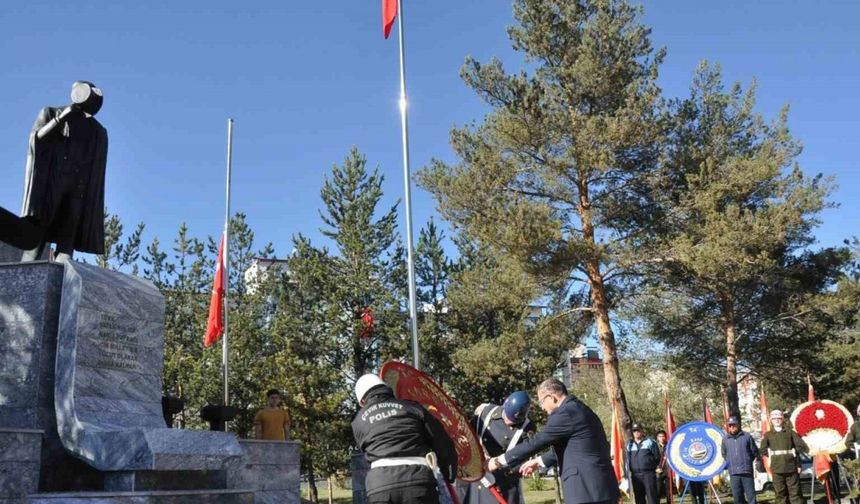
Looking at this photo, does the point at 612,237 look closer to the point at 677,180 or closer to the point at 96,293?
the point at 677,180

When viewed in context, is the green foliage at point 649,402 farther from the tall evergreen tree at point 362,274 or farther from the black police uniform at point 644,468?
the black police uniform at point 644,468

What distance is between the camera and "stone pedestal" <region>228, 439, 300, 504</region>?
33.3 feet

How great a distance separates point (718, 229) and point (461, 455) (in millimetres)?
14862

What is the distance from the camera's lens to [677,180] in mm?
22281

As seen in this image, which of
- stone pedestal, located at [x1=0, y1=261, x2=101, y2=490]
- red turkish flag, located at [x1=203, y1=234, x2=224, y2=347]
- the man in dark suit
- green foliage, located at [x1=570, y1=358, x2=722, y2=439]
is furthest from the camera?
green foliage, located at [x1=570, y1=358, x2=722, y2=439]

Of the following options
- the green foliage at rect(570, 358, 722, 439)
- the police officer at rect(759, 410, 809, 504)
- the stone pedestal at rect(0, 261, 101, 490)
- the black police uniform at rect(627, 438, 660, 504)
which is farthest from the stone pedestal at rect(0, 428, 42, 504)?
the green foliage at rect(570, 358, 722, 439)

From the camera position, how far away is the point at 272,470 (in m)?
10.5

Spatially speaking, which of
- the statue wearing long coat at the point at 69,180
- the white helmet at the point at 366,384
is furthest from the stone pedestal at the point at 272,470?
the white helmet at the point at 366,384

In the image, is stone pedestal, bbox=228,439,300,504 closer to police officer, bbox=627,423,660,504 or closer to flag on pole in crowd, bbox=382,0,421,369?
flag on pole in crowd, bbox=382,0,421,369

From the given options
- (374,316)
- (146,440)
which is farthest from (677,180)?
(146,440)

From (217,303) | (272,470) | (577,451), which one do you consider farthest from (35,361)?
(217,303)

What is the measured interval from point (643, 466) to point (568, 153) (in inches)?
351

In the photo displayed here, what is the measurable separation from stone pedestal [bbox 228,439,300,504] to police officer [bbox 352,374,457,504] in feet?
15.8

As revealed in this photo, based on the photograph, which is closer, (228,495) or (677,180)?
(228,495)
